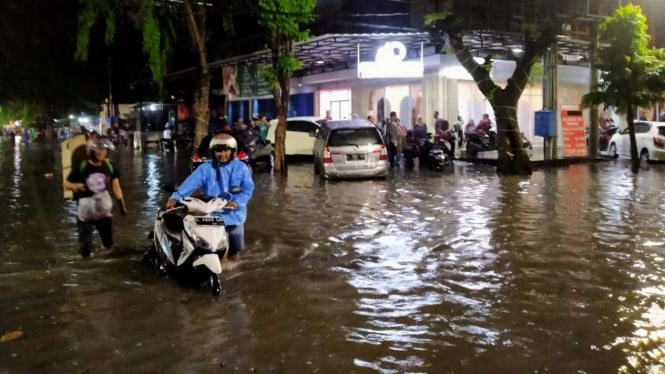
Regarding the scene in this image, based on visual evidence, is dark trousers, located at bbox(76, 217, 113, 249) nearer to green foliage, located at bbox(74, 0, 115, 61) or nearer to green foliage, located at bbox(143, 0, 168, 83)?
green foliage, located at bbox(143, 0, 168, 83)

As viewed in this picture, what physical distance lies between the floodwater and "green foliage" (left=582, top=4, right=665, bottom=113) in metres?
9.73

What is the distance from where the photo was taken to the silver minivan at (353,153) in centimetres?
1853

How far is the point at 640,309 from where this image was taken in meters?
6.44

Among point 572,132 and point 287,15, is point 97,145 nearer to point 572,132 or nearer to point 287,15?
point 287,15

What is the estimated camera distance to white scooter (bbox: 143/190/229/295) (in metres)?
6.88

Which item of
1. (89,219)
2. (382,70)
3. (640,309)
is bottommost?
(640,309)

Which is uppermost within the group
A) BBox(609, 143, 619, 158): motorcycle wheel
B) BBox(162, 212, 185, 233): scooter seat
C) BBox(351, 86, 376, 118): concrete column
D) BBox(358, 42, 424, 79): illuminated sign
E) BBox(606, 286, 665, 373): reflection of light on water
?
BBox(358, 42, 424, 79): illuminated sign

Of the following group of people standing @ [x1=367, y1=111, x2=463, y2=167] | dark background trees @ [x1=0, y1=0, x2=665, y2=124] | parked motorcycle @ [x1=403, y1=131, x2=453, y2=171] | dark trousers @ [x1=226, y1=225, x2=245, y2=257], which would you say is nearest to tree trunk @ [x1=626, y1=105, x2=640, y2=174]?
dark background trees @ [x1=0, y1=0, x2=665, y2=124]

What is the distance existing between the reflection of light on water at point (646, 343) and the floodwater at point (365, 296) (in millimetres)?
20

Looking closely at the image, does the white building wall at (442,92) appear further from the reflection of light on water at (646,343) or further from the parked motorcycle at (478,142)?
the reflection of light on water at (646,343)

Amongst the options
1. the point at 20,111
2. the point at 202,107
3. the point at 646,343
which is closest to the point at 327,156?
the point at 202,107

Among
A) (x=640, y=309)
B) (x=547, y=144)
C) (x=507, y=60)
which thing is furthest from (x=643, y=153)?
(x=640, y=309)

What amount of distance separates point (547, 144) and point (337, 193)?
1088 cm

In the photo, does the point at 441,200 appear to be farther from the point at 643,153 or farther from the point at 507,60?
the point at 507,60
